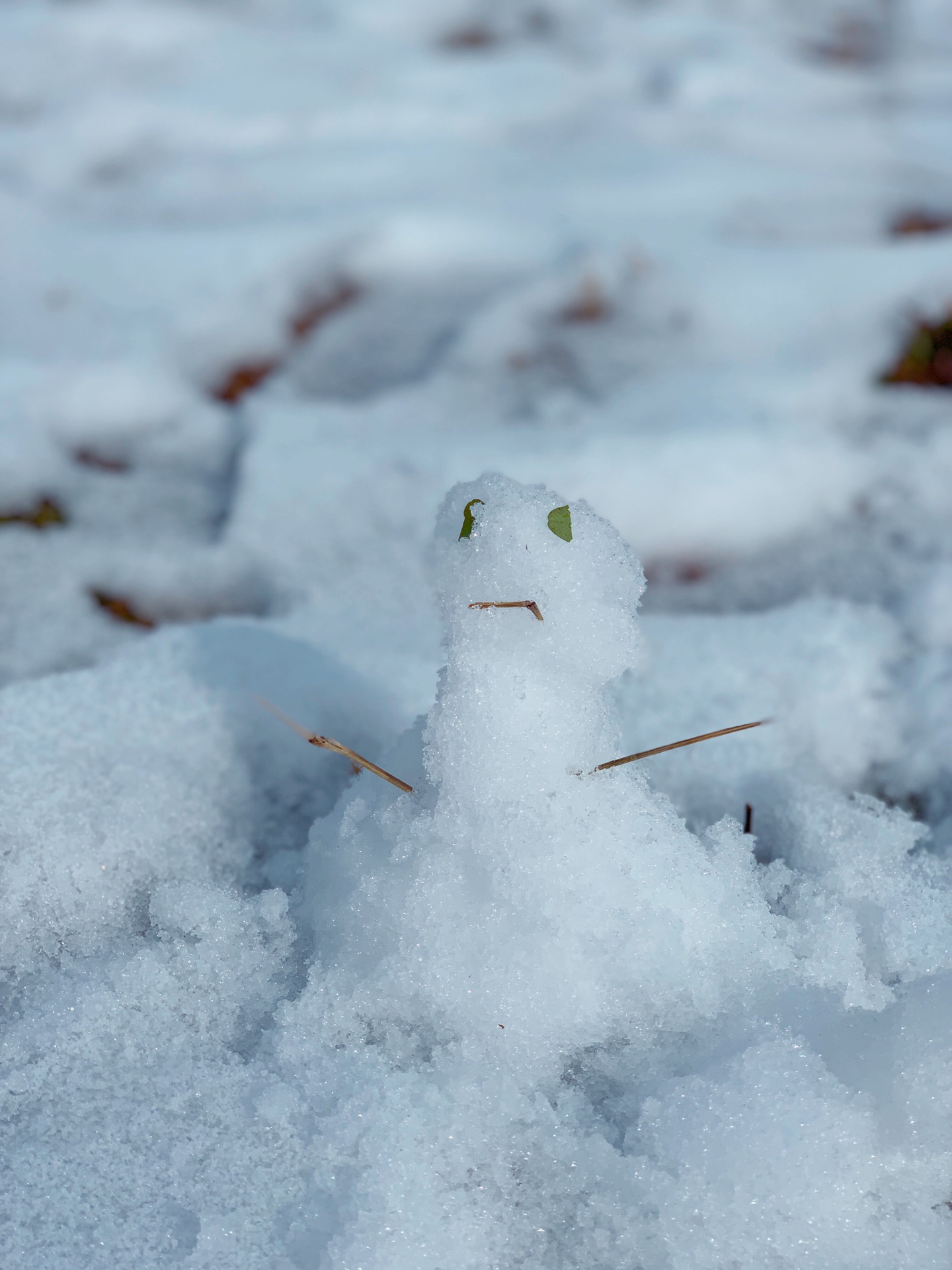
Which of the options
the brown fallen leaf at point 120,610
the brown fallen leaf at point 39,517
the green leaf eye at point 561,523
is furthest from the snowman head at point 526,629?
the brown fallen leaf at point 39,517

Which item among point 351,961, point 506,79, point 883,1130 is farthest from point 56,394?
point 506,79

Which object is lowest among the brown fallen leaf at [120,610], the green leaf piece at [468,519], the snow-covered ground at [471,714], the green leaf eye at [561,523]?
the brown fallen leaf at [120,610]

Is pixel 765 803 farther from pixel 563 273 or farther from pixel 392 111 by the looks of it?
pixel 392 111

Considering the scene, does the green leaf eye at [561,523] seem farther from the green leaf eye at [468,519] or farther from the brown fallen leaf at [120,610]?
the brown fallen leaf at [120,610]

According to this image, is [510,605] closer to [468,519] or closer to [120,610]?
[468,519]

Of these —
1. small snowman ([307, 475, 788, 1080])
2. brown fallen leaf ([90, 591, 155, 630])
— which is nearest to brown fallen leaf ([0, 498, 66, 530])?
brown fallen leaf ([90, 591, 155, 630])

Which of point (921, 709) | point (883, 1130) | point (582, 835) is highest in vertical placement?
point (582, 835)

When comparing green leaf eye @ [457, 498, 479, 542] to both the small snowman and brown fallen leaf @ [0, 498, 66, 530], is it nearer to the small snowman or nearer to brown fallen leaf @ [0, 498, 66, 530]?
the small snowman
